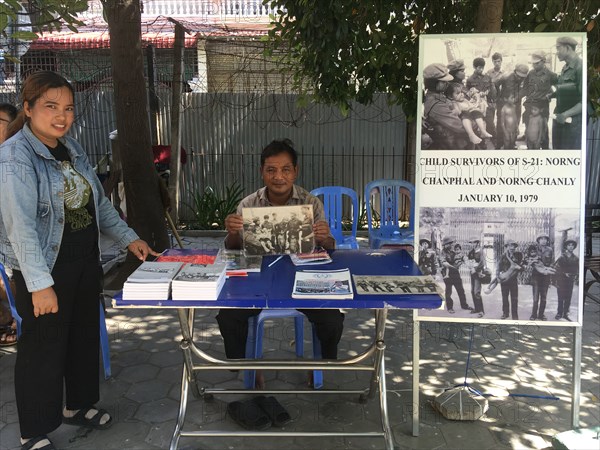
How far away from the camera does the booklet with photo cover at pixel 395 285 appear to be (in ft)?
7.50

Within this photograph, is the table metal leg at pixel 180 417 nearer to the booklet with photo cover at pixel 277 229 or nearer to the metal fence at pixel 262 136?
the booklet with photo cover at pixel 277 229

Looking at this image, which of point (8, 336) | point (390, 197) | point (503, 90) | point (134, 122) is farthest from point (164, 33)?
point (503, 90)

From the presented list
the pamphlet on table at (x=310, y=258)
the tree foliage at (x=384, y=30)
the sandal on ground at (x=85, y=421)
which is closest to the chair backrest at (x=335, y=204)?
the tree foliage at (x=384, y=30)

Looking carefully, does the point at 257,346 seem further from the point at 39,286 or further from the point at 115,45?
the point at 115,45

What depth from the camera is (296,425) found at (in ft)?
9.74

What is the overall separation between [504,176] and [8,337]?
148 inches

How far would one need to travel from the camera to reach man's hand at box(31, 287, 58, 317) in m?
2.38

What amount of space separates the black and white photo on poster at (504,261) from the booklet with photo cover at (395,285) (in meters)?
0.32

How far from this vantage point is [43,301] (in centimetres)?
238

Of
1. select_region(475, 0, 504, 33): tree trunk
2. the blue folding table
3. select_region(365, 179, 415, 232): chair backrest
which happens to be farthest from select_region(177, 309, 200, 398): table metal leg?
select_region(365, 179, 415, 232): chair backrest

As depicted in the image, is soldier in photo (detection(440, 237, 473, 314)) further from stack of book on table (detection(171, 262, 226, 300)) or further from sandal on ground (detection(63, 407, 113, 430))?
sandal on ground (detection(63, 407, 113, 430))

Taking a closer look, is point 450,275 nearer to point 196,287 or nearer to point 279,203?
point 279,203

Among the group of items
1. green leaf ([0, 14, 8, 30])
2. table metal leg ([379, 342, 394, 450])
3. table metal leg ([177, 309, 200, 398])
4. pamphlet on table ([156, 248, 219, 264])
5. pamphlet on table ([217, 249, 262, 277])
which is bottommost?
table metal leg ([379, 342, 394, 450])

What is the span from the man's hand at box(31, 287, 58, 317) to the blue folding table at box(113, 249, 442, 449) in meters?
0.44
